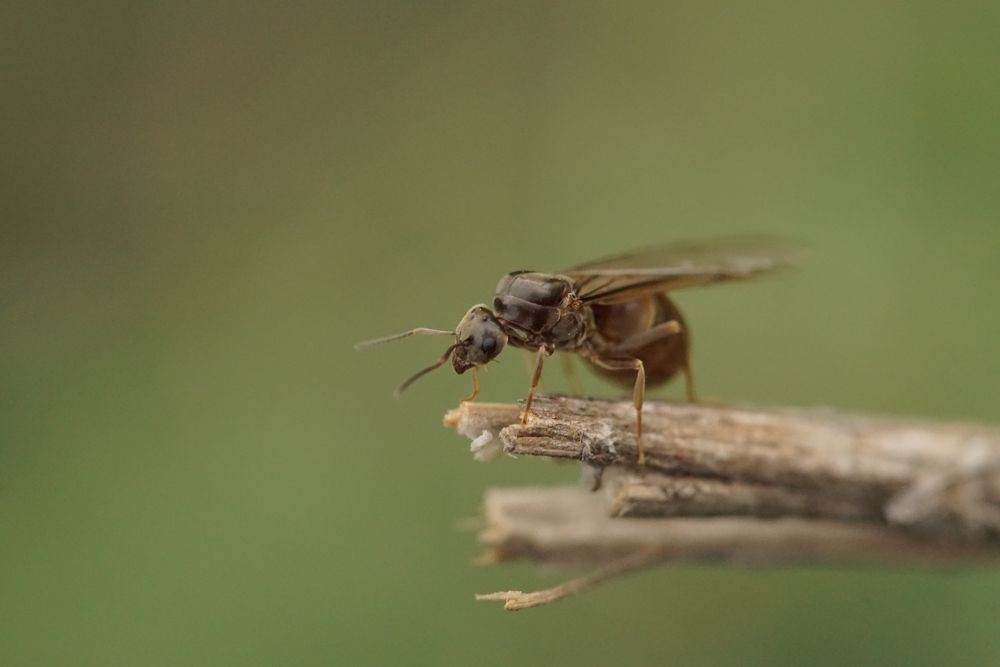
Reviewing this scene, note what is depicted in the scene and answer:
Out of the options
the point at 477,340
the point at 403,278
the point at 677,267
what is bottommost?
the point at 477,340

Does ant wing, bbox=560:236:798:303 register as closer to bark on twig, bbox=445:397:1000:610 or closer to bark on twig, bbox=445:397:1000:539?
bark on twig, bbox=445:397:1000:610

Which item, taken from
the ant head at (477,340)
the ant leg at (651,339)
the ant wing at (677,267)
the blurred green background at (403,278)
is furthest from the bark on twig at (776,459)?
the blurred green background at (403,278)

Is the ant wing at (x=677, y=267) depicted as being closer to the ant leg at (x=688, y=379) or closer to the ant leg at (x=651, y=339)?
the ant leg at (x=651, y=339)

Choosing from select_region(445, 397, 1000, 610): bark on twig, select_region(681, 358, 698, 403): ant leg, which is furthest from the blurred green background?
select_region(445, 397, 1000, 610): bark on twig

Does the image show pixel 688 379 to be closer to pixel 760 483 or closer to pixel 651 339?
pixel 651 339

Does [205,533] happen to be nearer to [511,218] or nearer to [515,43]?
[511,218]

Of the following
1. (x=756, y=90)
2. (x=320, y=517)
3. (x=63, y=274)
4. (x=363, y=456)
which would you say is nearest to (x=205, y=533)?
(x=320, y=517)

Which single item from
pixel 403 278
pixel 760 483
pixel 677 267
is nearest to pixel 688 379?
pixel 677 267
